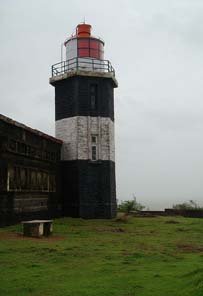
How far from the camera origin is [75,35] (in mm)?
28766

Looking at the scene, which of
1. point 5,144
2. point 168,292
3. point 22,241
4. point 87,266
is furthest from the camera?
point 5,144

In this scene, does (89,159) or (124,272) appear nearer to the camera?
(124,272)

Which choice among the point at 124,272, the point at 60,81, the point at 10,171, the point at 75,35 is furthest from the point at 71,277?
the point at 75,35

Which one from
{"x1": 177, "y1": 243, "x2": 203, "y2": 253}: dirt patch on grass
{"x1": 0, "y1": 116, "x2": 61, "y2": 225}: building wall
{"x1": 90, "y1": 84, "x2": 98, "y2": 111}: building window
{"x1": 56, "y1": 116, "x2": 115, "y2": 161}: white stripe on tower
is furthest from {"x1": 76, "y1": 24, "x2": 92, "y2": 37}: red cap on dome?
{"x1": 177, "y1": 243, "x2": 203, "y2": 253}: dirt patch on grass

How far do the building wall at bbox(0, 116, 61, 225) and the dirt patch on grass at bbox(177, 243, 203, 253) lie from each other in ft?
27.9

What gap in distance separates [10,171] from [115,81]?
11.4 m

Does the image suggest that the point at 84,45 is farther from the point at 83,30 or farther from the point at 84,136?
the point at 84,136

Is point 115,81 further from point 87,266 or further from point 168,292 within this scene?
point 168,292

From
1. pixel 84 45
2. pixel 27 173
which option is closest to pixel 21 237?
pixel 27 173

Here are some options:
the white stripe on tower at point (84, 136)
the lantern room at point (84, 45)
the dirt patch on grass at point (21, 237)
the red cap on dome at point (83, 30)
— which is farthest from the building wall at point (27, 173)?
the red cap on dome at point (83, 30)

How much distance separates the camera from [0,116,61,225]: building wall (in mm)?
19812

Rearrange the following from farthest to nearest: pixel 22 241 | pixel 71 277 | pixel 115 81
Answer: pixel 115 81 < pixel 22 241 < pixel 71 277

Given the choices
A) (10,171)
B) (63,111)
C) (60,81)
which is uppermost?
(60,81)

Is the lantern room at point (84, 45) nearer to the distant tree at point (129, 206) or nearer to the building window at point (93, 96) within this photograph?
the building window at point (93, 96)
